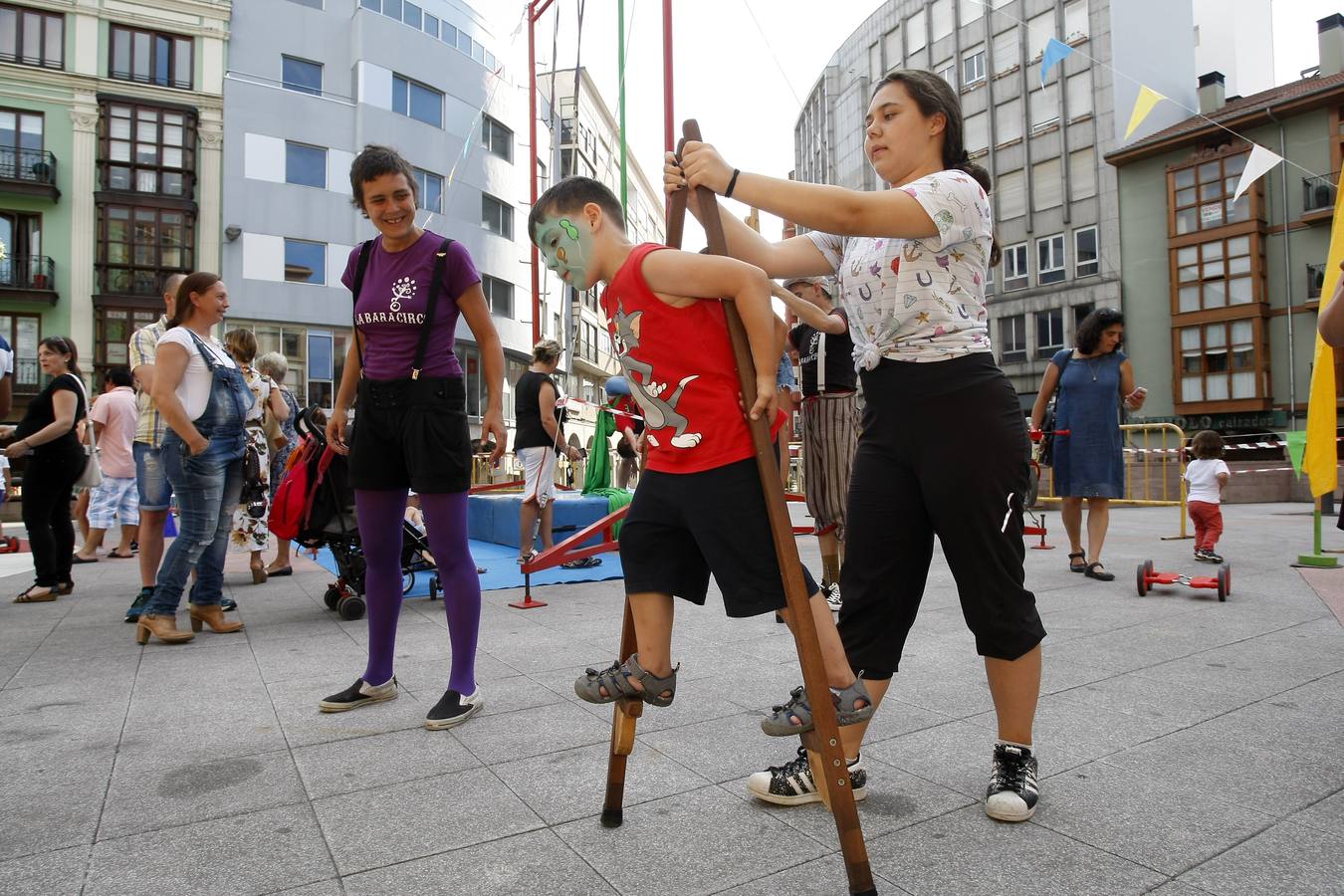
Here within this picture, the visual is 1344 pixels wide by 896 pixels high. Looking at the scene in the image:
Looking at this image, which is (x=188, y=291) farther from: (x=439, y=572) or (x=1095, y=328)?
(x=1095, y=328)

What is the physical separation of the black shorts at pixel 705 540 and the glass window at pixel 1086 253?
36.7 m

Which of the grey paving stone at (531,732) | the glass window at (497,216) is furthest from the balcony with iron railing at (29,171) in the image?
the grey paving stone at (531,732)

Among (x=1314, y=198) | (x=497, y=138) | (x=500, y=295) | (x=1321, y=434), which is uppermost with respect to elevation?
(x=497, y=138)

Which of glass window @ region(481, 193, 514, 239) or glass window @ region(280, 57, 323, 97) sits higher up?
glass window @ region(280, 57, 323, 97)

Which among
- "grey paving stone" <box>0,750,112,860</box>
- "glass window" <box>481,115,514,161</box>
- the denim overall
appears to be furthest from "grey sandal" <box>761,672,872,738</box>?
Result: "glass window" <box>481,115,514,161</box>

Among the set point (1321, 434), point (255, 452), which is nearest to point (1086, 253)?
point (1321, 434)

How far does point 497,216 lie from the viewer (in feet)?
110

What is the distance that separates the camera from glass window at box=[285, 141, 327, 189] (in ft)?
91.5

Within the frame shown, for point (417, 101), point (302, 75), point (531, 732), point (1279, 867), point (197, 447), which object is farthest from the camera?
point (417, 101)

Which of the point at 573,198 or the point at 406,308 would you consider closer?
the point at 573,198

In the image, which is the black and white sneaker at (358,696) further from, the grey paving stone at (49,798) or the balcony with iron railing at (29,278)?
the balcony with iron railing at (29,278)

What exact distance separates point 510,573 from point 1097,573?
4.30m

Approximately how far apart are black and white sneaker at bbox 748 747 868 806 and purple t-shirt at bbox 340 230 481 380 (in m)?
1.82

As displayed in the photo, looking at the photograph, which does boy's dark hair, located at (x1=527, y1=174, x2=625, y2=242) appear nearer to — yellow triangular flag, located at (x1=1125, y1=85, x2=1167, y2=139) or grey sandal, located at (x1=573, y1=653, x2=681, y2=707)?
grey sandal, located at (x1=573, y1=653, x2=681, y2=707)
